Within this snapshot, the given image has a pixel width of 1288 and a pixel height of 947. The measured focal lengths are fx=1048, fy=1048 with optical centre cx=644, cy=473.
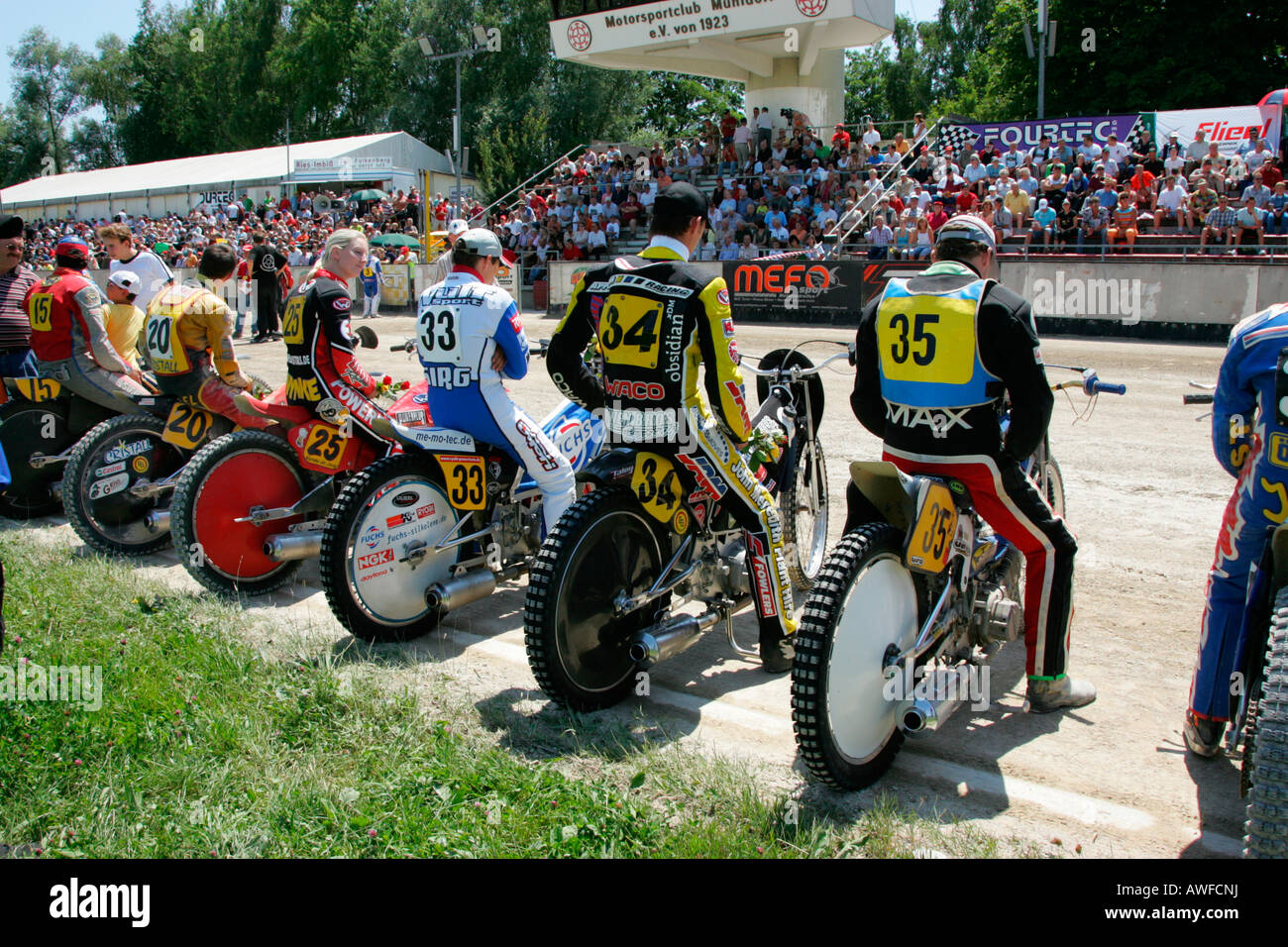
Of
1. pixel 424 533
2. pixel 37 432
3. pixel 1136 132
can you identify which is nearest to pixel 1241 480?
pixel 424 533

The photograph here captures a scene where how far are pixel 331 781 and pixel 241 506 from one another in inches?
111

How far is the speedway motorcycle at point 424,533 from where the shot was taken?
5.09 metres

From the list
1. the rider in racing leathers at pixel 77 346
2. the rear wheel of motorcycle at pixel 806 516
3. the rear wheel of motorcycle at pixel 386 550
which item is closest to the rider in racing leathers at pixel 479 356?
the rear wheel of motorcycle at pixel 386 550

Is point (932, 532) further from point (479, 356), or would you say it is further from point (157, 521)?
point (157, 521)


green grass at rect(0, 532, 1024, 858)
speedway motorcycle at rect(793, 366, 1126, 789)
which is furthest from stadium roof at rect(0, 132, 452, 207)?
speedway motorcycle at rect(793, 366, 1126, 789)

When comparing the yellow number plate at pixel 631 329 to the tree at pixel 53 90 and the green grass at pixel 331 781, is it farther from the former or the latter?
the tree at pixel 53 90

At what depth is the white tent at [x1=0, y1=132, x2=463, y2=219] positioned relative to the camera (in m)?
48.1

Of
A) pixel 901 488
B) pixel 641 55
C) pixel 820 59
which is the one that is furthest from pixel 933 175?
pixel 901 488

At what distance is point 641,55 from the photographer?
31438 mm

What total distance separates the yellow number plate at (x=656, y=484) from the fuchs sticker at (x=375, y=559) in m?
1.44

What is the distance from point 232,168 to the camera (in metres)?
51.9

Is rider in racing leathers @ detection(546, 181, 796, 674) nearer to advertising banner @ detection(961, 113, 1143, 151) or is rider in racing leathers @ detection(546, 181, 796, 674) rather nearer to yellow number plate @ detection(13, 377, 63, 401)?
yellow number plate @ detection(13, 377, 63, 401)
